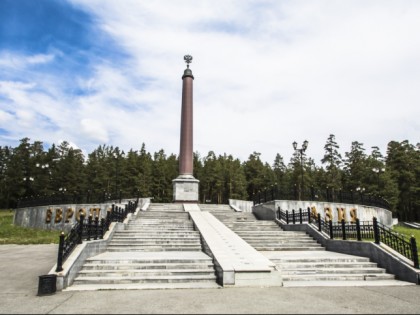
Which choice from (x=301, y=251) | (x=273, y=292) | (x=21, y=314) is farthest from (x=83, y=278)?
(x=301, y=251)

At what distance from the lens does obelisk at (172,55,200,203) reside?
27.6 metres

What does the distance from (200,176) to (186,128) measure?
4281 cm

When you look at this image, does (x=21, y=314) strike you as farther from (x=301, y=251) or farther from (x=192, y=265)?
(x=301, y=251)

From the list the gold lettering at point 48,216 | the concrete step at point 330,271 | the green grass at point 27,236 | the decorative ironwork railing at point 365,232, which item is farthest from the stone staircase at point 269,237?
the gold lettering at point 48,216

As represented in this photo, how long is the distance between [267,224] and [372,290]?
954 cm

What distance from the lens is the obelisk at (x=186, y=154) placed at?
2759 centimetres

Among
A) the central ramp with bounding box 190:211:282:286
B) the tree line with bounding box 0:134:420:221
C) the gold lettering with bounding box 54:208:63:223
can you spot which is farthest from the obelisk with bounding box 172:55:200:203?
the tree line with bounding box 0:134:420:221

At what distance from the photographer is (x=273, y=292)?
24.2 feet

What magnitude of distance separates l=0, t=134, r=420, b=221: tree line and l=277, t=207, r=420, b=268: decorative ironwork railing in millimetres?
43351

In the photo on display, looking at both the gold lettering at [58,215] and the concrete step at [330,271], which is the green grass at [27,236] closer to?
the gold lettering at [58,215]

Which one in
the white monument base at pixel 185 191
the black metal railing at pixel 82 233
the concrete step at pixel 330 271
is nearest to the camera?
the black metal railing at pixel 82 233

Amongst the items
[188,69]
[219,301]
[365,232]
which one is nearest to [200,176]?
[188,69]

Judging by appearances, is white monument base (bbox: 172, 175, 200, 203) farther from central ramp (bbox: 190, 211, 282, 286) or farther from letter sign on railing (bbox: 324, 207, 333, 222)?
central ramp (bbox: 190, 211, 282, 286)

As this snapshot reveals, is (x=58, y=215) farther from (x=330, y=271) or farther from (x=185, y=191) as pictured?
(x=330, y=271)
